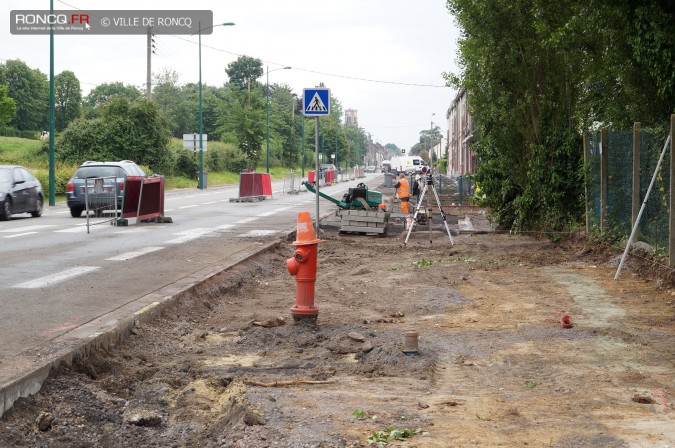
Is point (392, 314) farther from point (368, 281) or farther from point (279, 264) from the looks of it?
point (279, 264)

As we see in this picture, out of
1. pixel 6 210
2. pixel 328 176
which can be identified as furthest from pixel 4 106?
pixel 6 210

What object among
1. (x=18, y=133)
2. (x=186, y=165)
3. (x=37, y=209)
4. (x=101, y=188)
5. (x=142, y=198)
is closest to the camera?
(x=142, y=198)

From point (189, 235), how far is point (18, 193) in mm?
Answer: 8380

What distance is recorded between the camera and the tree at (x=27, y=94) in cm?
12019

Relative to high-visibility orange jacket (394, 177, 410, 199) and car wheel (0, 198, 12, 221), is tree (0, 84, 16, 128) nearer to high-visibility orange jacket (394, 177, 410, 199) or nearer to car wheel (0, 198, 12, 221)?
high-visibility orange jacket (394, 177, 410, 199)

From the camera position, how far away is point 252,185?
39.7 m

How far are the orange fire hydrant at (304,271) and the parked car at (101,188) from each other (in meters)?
15.0

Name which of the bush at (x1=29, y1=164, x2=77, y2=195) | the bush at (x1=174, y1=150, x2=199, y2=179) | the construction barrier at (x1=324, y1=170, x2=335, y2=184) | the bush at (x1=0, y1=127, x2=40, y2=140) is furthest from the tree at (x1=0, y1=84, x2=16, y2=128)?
the bush at (x1=29, y1=164, x2=77, y2=195)

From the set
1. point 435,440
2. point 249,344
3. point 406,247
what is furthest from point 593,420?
point 406,247

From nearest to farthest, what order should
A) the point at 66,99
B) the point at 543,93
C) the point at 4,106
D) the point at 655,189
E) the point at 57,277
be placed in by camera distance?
1. the point at 57,277
2. the point at 655,189
3. the point at 543,93
4. the point at 4,106
5. the point at 66,99

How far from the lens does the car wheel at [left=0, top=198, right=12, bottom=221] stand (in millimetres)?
24438

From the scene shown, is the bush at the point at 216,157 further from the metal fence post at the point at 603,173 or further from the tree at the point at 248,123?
the metal fence post at the point at 603,173

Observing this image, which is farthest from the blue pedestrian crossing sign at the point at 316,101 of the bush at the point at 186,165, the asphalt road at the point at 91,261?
the bush at the point at 186,165

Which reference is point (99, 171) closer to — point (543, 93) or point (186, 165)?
point (543, 93)
